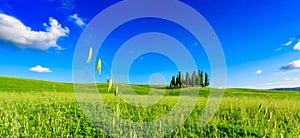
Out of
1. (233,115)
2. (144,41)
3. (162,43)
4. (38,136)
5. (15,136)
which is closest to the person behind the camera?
(15,136)

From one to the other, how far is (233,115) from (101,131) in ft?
20.2

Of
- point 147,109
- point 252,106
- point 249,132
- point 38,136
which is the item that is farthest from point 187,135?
point 252,106

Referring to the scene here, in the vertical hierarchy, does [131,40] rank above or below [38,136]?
above

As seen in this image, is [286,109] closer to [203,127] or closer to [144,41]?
[203,127]

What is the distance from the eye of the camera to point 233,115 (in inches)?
428

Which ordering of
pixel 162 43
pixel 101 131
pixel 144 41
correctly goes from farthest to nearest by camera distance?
1. pixel 162 43
2. pixel 144 41
3. pixel 101 131

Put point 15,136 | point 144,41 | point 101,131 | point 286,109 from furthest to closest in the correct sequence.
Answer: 1. point 286,109
2. point 144,41
3. point 101,131
4. point 15,136

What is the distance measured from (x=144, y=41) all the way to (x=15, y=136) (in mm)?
3861

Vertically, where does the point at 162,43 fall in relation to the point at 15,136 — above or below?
above

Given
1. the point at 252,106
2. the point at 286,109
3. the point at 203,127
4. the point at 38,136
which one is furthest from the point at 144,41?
the point at 286,109

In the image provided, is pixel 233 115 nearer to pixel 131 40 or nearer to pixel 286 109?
pixel 286 109

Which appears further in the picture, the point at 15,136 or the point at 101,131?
the point at 101,131

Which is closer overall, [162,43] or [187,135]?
[187,135]

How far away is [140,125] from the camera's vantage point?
7633 millimetres
